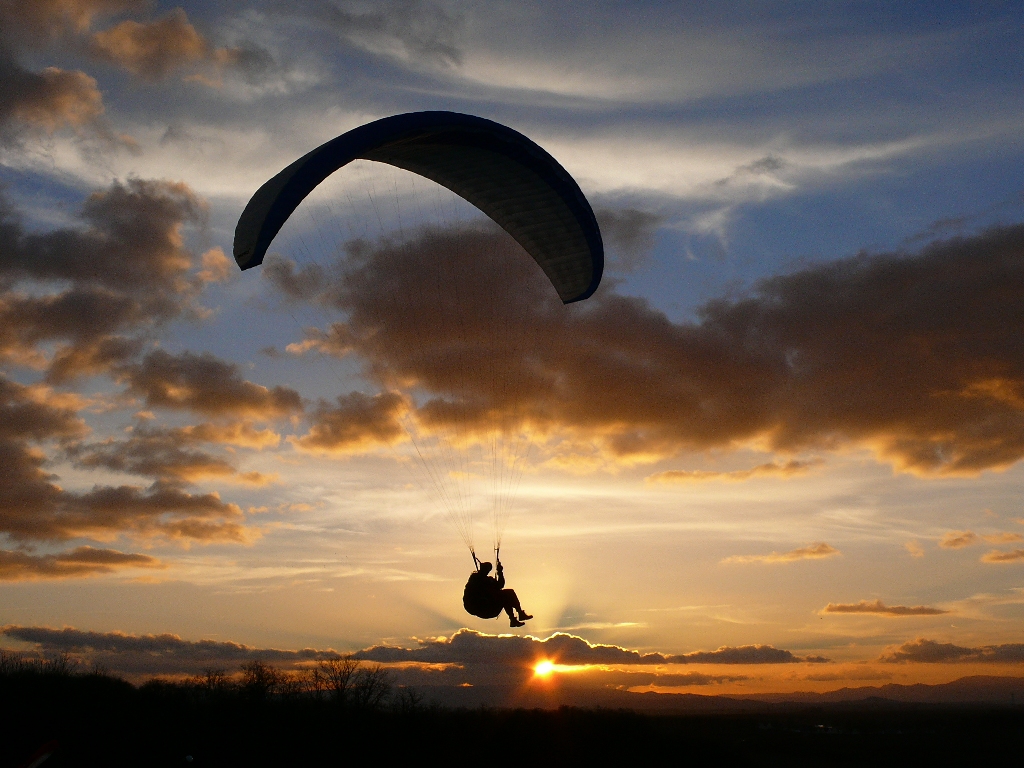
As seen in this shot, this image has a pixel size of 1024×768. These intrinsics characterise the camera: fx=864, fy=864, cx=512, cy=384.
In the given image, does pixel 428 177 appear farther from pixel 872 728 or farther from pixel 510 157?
pixel 872 728

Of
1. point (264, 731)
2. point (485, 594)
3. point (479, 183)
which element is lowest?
point (264, 731)

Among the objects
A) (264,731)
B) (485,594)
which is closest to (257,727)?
(264,731)

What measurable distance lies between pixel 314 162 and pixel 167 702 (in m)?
31.7

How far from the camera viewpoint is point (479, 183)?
60.3 feet

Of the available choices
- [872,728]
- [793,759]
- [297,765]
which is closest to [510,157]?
[297,765]

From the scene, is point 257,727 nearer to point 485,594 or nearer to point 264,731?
point 264,731

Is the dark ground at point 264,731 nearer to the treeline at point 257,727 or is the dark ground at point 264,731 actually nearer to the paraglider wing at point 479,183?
the treeline at point 257,727

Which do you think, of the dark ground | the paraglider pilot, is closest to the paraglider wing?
the paraglider pilot

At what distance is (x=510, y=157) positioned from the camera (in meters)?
17.2

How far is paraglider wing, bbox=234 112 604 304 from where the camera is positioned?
14.2 meters

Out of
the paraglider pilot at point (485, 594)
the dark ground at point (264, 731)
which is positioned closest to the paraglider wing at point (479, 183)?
the paraglider pilot at point (485, 594)

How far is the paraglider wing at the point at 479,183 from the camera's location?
14.2m

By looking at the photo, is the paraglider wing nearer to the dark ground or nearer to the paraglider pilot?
the paraglider pilot

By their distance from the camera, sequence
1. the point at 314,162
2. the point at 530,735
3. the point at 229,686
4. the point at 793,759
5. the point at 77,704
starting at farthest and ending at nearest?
1. the point at 793,759
2. the point at 530,735
3. the point at 229,686
4. the point at 77,704
5. the point at 314,162
